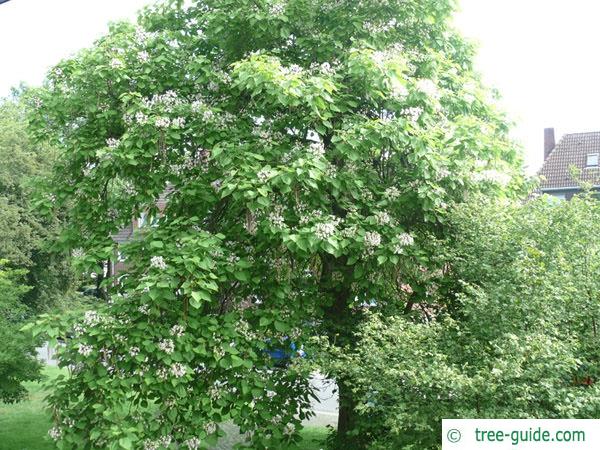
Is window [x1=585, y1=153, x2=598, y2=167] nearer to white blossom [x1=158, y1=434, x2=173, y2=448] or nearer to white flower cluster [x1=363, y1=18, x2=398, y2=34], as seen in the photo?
white flower cluster [x1=363, y1=18, x2=398, y2=34]

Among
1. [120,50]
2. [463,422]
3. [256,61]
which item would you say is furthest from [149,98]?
→ [463,422]

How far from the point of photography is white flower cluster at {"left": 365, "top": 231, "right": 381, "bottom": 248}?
617 cm

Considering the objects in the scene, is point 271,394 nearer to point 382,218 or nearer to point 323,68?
point 382,218

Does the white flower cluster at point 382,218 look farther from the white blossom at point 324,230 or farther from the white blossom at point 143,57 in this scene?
the white blossom at point 143,57

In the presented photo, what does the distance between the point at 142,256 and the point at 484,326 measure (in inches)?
128

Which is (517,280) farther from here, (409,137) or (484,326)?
(409,137)

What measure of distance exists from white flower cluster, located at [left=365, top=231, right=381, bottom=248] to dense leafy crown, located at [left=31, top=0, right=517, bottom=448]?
18 mm

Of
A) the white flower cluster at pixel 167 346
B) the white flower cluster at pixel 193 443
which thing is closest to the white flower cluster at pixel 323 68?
the white flower cluster at pixel 167 346

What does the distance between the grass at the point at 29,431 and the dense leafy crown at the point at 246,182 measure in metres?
2.52

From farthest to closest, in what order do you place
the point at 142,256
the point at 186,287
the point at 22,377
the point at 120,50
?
the point at 22,377 → the point at 120,50 → the point at 142,256 → the point at 186,287

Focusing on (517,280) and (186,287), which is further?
(186,287)

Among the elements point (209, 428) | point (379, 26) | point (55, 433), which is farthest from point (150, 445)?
point (379, 26)

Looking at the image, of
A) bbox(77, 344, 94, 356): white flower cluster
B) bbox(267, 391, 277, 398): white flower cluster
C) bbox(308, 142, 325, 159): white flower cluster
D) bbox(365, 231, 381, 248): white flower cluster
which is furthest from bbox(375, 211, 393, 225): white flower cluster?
bbox(77, 344, 94, 356): white flower cluster

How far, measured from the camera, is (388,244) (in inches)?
245
